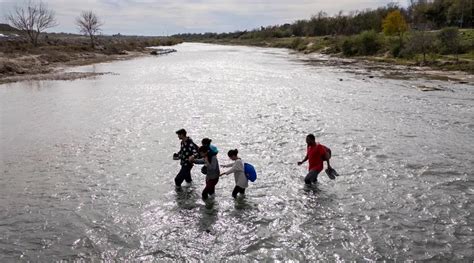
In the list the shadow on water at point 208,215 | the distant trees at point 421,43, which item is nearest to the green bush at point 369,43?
the distant trees at point 421,43

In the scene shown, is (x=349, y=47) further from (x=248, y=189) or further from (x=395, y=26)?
(x=248, y=189)

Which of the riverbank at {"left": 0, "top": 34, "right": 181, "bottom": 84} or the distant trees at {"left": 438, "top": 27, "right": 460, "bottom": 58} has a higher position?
the distant trees at {"left": 438, "top": 27, "right": 460, "bottom": 58}

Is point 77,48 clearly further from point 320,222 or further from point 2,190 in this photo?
point 320,222

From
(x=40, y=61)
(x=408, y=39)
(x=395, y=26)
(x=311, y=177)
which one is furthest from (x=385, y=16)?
(x=311, y=177)

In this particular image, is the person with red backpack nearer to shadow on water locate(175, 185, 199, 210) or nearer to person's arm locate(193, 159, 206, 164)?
person's arm locate(193, 159, 206, 164)

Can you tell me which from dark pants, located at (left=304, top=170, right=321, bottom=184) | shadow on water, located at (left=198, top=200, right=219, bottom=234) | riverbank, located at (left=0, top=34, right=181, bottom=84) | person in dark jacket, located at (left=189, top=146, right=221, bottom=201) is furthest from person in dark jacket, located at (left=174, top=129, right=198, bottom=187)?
riverbank, located at (left=0, top=34, right=181, bottom=84)

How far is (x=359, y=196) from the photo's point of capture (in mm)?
12008

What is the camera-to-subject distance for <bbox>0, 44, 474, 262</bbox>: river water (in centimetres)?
921

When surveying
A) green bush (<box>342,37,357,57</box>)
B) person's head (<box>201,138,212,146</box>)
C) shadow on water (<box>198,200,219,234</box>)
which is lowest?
shadow on water (<box>198,200,219,234</box>)

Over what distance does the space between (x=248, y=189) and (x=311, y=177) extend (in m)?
1.94

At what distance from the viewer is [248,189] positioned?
12.5 meters

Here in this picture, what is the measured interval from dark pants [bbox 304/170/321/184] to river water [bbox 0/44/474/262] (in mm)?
270

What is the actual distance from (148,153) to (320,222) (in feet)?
28.5

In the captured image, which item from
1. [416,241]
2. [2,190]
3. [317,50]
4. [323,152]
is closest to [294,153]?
[323,152]
